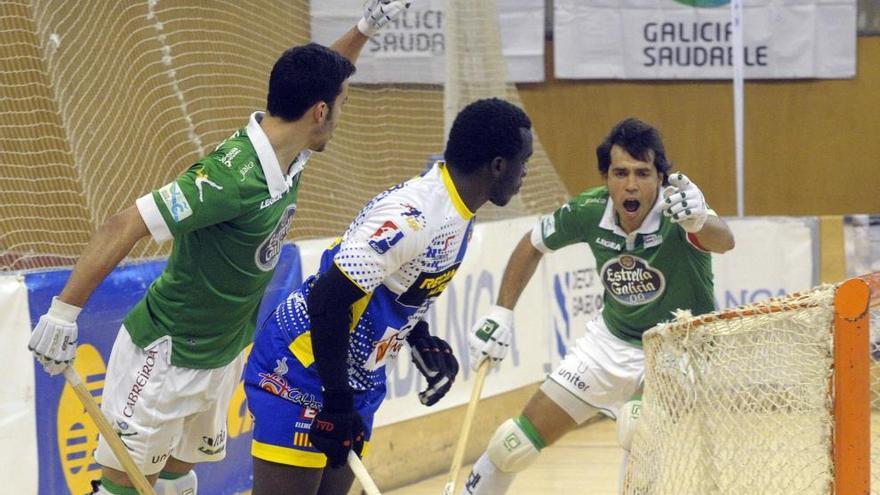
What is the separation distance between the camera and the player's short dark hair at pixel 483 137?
14.2ft

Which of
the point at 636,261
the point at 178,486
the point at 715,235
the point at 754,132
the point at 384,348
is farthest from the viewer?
the point at 754,132

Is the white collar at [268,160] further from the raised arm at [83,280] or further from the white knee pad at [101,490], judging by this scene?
the white knee pad at [101,490]

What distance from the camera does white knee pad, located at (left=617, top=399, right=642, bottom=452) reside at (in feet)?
18.4

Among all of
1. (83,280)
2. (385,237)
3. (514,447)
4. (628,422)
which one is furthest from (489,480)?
(83,280)

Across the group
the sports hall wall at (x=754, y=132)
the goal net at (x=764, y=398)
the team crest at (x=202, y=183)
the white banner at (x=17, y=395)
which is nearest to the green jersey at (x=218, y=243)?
the team crest at (x=202, y=183)

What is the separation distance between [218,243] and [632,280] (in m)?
2.12

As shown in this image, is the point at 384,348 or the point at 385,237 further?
the point at 384,348

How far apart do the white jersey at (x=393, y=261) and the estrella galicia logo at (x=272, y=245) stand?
1.14 ft

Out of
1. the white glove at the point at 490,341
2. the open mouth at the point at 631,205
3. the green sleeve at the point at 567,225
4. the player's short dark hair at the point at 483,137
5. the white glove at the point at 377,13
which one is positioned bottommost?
the white glove at the point at 490,341

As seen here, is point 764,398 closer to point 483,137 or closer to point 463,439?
point 483,137

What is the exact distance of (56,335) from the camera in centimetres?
437

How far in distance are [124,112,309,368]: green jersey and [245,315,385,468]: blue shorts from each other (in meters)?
0.45

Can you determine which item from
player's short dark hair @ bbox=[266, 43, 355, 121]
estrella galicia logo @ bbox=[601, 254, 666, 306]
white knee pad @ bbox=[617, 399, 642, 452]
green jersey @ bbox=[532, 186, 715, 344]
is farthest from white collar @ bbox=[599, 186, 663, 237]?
player's short dark hair @ bbox=[266, 43, 355, 121]

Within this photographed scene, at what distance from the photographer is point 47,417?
18.8 ft
